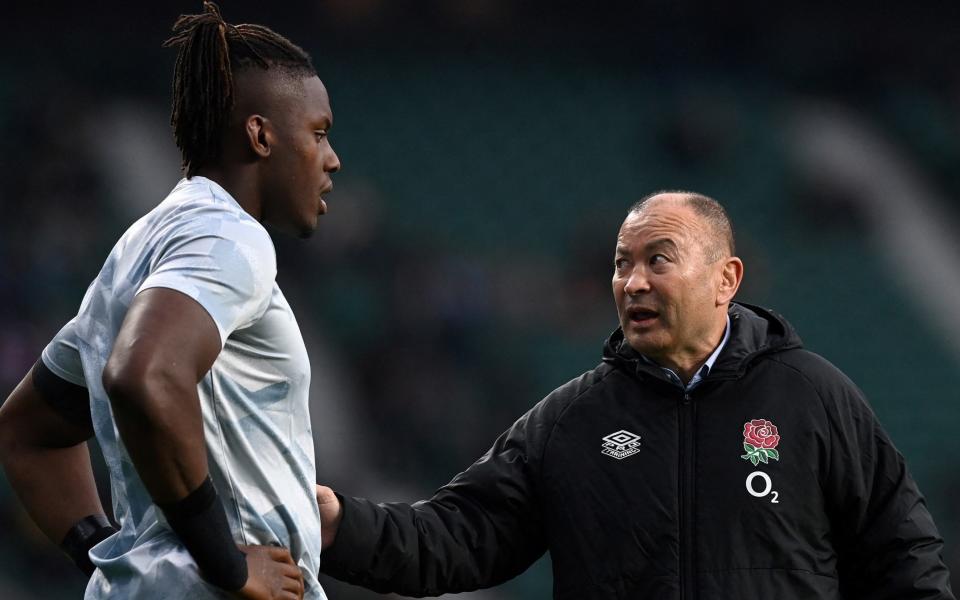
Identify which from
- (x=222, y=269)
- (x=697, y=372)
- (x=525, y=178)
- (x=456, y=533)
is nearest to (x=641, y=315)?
(x=697, y=372)

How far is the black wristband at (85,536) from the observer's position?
2979 mm

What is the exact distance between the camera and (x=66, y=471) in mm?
3018

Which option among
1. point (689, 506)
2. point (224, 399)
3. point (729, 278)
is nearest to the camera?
point (224, 399)

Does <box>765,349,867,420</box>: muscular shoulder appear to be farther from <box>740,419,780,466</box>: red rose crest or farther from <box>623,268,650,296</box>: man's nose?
<box>623,268,650,296</box>: man's nose

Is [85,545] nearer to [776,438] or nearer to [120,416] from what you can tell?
[120,416]

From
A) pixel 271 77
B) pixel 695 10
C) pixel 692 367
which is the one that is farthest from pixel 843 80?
pixel 271 77

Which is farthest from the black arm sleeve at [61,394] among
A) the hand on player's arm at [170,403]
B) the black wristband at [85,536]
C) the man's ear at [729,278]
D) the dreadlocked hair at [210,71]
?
the man's ear at [729,278]

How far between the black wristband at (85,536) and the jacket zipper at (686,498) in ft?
4.61

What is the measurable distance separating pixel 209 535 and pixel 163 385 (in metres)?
0.32

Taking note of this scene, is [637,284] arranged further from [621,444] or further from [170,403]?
[170,403]

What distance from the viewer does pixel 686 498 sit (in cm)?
351

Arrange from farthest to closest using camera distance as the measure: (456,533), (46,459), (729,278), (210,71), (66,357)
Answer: (729,278) → (456,533) → (46,459) → (66,357) → (210,71)

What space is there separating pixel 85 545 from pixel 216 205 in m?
0.95

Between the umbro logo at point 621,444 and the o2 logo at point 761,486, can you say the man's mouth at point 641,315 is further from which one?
the o2 logo at point 761,486
